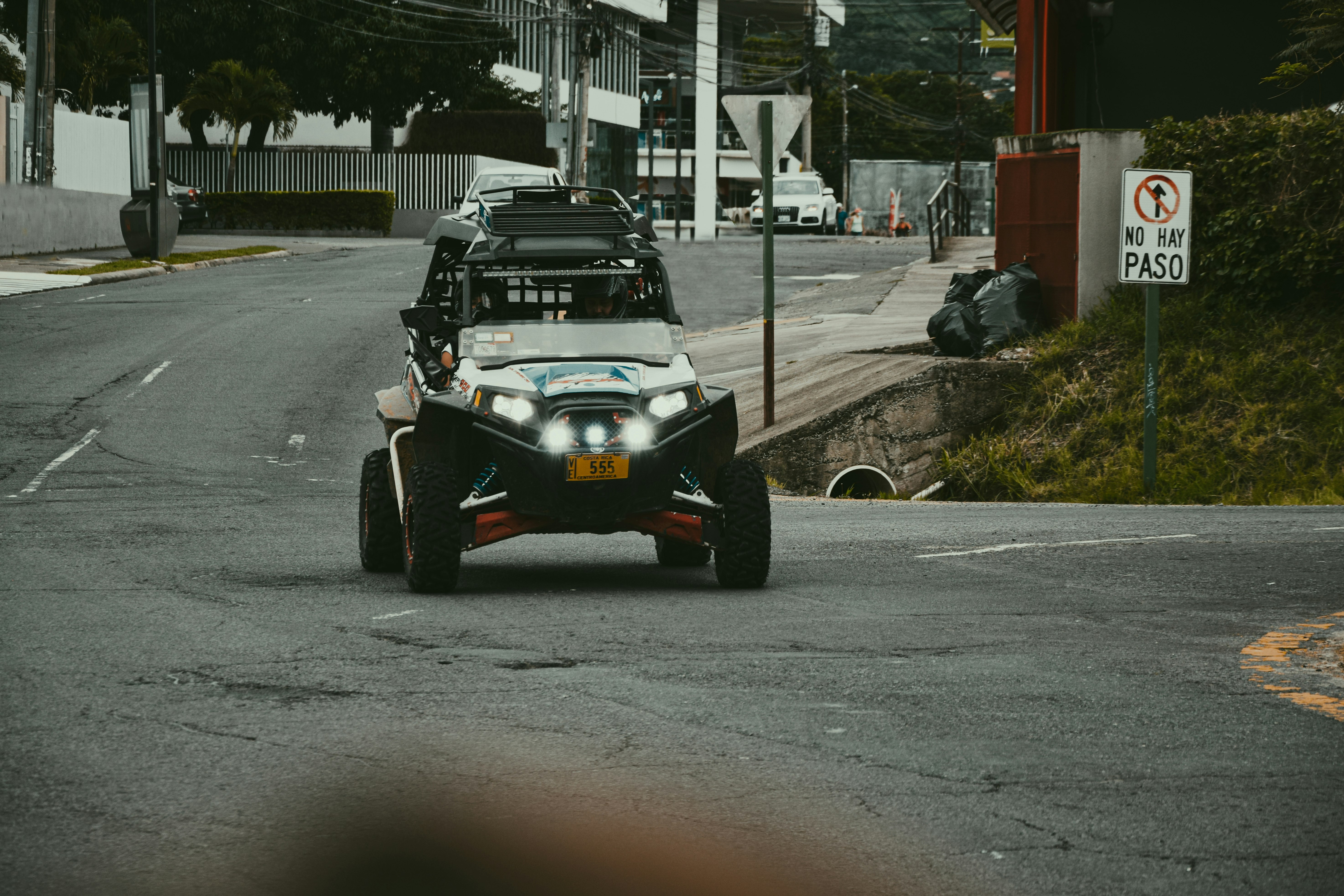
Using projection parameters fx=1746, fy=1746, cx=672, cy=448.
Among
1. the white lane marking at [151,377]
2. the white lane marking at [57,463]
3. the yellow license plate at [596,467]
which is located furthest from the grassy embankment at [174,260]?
the yellow license plate at [596,467]

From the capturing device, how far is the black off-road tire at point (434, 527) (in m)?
9.75

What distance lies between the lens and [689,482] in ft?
33.1

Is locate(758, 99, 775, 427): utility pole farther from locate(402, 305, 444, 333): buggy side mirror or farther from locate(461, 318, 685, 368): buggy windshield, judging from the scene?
locate(402, 305, 444, 333): buggy side mirror

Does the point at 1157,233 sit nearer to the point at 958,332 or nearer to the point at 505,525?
the point at 958,332

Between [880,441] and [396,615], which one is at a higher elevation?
[880,441]

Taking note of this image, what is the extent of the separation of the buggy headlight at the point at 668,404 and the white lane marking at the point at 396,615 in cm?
170

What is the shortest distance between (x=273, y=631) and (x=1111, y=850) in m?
4.83

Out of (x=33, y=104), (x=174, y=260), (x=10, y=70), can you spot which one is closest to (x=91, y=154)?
(x=10, y=70)

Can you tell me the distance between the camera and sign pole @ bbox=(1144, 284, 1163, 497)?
16.4 m

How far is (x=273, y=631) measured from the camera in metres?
8.80

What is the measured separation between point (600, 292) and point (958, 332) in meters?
10.0

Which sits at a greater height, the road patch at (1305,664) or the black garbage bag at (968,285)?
the black garbage bag at (968,285)

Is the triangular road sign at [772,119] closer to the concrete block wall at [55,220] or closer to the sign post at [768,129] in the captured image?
the sign post at [768,129]

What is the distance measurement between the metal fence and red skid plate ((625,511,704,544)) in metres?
53.7
